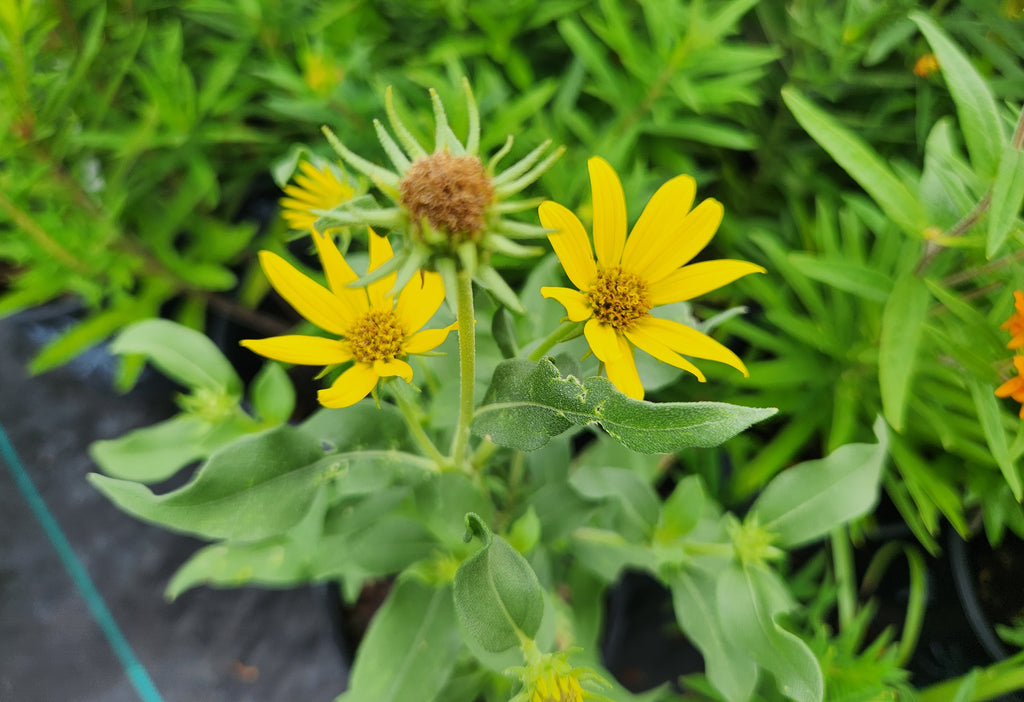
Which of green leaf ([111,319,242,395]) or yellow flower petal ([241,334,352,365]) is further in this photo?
green leaf ([111,319,242,395])

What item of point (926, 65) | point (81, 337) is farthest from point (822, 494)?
point (81, 337)

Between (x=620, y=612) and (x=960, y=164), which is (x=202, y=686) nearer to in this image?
(x=620, y=612)

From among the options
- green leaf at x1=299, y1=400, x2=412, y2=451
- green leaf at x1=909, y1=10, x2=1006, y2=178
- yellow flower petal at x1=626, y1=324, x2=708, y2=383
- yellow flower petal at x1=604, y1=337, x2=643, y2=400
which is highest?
green leaf at x1=909, y1=10, x2=1006, y2=178

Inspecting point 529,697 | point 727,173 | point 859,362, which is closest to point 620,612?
point 859,362

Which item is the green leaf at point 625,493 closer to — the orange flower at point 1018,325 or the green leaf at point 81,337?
the orange flower at point 1018,325

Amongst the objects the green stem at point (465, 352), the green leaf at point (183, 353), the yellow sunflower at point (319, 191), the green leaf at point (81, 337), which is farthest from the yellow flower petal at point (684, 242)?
the green leaf at point (81, 337)

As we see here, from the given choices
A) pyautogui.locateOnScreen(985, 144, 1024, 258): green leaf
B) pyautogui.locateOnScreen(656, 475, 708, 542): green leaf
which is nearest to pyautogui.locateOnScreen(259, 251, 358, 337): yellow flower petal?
pyautogui.locateOnScreen(656, 475, 708, 542): green leaf

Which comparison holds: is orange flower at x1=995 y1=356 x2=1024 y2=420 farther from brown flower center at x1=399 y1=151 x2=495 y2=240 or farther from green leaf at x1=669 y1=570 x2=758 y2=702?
brown flower center at x1=399 y1=151 x2=495 y2=240
